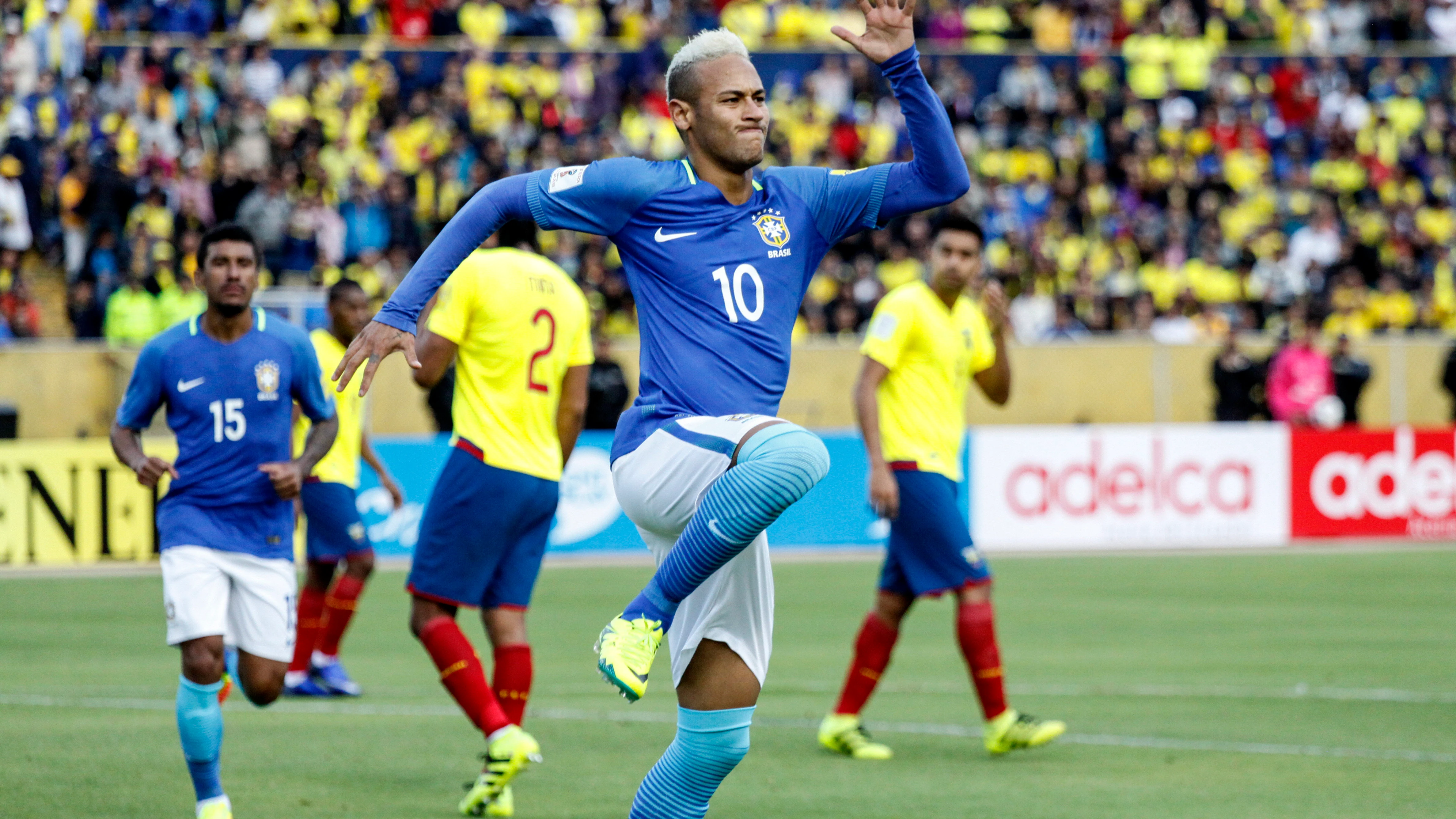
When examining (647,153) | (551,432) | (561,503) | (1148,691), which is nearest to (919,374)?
(551,432)

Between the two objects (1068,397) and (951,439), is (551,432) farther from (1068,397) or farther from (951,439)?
(1068,397)

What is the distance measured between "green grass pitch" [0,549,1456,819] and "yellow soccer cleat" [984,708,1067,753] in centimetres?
8

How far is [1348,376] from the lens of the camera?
22.5 m

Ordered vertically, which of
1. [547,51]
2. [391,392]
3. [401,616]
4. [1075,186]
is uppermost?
[547,51]

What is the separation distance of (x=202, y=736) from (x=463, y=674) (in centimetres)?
121

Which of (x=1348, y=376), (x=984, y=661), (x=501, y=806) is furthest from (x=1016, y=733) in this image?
(x=1348, y=376)

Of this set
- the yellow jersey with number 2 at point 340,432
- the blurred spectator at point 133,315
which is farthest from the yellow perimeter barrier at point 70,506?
the yellow jersey with number 2 at point 340,432

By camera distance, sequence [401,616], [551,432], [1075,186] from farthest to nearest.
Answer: [1075,186], [401,616], [551,432]

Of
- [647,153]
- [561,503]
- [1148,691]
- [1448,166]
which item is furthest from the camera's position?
[1448,166]

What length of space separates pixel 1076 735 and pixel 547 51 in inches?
747

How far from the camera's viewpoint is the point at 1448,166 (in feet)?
94.7

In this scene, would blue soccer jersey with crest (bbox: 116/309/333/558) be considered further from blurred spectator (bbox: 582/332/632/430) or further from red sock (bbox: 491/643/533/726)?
blurred spectator (bbox: 582/332/632/430)

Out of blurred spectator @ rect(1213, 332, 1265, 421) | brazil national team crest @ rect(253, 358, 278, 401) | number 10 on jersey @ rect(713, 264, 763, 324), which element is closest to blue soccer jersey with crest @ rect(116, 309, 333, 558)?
brazil national team crest @ rect(253, 358, 278, 401)

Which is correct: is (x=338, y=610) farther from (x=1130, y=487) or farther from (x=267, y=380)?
(x=1130, y=487)
